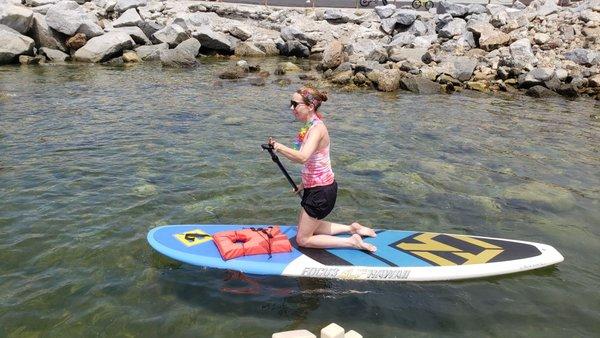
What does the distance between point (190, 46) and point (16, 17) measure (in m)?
8.45

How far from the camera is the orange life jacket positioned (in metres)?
6.39

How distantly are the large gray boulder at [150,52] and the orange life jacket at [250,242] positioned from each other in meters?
21.6

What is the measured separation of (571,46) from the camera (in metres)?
25.2

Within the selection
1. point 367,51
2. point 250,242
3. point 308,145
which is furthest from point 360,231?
point 367,51

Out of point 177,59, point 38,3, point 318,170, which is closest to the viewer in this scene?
point 318,170

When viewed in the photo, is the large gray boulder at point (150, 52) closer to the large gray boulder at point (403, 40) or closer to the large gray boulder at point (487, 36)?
the large gray boulder at point (403, 40)

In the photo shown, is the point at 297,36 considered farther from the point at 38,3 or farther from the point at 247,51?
the point at 38,3

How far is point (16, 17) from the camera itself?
78.7 feet

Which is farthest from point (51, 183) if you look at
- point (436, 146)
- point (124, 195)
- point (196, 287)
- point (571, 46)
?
point (571, 46)

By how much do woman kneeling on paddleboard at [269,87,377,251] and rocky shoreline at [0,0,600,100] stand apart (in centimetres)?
1485

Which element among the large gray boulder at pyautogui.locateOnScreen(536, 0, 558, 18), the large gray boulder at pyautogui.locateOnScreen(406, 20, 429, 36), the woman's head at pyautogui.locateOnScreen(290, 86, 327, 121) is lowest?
the woman's head at pyautogui.locateOnScreen(290, 86, 327, 121)

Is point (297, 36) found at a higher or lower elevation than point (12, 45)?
higher

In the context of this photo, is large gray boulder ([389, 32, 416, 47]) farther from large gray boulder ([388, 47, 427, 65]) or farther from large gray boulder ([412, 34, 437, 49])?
large gray boulder ([388, 47, 427, 65])

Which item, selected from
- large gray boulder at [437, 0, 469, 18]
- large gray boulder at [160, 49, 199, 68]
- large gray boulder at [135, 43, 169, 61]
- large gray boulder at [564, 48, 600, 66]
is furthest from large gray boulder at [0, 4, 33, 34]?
large gray boulder at [564, 48, 600, 66]
